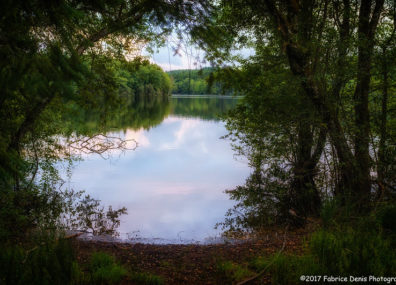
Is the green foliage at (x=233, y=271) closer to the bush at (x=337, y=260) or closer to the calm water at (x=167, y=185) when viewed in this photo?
the bush at (x=337, y=260)

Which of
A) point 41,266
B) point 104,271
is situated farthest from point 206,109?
point 41,266

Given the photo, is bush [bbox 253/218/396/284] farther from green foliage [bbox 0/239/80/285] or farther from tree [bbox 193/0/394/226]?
green foliage [bbox 0/239/80/285]

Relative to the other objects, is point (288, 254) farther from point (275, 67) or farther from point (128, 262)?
point (275, 67)

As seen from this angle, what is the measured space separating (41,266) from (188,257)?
2.17m

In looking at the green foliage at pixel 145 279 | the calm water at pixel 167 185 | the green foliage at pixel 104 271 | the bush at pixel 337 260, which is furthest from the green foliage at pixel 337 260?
the calm water at pixel 167 185

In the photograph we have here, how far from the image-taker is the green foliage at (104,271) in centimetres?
373

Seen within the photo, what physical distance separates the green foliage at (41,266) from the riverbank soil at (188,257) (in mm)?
663

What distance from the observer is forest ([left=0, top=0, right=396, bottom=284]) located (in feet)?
11.1

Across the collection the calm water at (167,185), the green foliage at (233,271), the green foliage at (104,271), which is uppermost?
the green foliage at (104,271)

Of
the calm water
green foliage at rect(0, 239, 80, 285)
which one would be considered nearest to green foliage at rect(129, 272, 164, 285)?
green foliage at rect(0, 239, 80, 285)

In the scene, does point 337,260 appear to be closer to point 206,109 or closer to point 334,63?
point 334,63

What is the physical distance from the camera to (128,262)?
465 centimetres

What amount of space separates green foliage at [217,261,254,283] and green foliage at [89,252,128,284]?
122 cm

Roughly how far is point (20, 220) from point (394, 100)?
28.6 ft
